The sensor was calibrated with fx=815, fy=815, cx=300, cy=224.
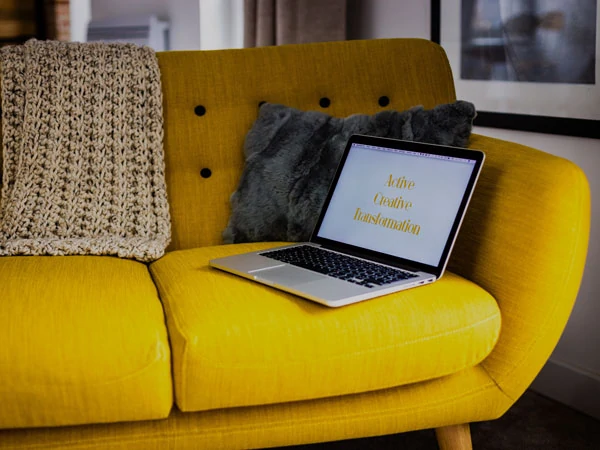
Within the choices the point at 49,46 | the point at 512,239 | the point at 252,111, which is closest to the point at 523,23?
the point at 252,111

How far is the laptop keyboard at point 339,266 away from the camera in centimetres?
141

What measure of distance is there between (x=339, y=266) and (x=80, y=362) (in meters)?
0.50

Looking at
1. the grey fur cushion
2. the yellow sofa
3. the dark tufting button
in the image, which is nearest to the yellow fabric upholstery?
the yellow sofa

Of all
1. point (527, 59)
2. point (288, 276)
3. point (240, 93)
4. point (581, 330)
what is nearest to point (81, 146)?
point (240, 93)

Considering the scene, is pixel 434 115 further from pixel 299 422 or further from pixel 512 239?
pixel 299 422

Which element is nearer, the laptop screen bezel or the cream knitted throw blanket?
the laptop screen bezel

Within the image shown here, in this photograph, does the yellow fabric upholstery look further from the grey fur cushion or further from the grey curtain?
the grey curtain

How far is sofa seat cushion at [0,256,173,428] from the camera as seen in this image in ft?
3.94

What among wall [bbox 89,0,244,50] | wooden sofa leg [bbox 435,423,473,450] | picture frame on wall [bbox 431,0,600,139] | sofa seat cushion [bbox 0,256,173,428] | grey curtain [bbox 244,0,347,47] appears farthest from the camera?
wall [bbox 89,0,244,50]

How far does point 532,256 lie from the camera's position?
4.55 ft

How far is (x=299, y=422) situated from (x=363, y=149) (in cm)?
61

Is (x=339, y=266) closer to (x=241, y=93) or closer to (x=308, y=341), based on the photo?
(x=308, y=341)

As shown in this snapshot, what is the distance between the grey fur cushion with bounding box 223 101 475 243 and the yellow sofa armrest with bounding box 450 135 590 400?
244mm

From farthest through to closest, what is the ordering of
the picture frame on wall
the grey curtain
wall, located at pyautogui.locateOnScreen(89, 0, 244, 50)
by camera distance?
wall, located at pyautogui.locateOnScreen(89, 0, 244, 50) → the grey curtain → the picture frame on wall
